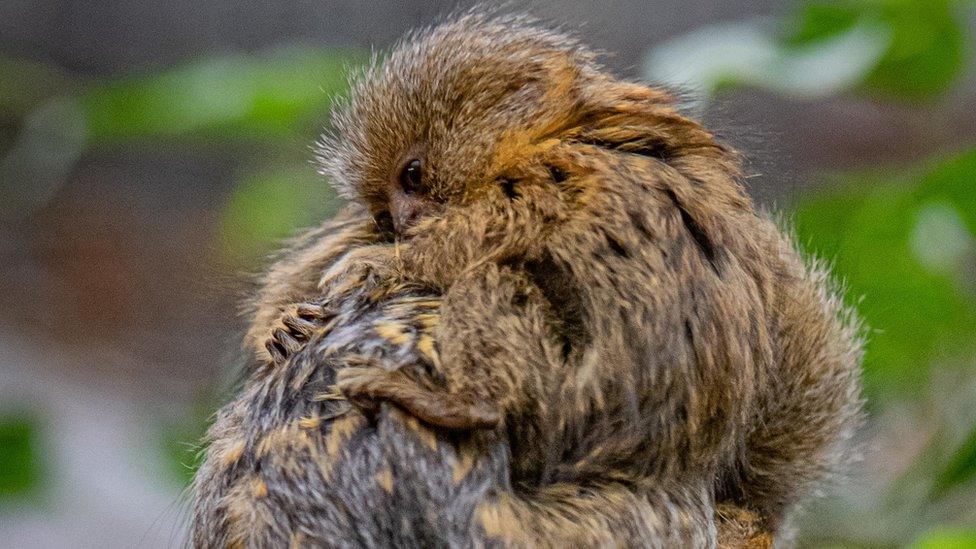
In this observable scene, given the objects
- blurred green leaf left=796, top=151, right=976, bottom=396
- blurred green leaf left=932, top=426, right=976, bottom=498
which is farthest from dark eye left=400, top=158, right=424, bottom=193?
blurred green leaf left=932, top=426, right=976, bottom=498

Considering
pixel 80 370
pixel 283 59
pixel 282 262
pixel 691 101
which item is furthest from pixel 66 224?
pixel 691 101

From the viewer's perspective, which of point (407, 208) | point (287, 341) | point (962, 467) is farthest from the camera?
point (962, 467)

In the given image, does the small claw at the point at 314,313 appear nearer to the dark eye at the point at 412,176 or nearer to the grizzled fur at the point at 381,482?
the grizzled fur at the point at 381,482

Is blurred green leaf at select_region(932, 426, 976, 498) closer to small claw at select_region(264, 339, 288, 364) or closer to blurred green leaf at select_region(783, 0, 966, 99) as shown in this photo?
blurred green leaf at select_region(783, 0, 966, 99)

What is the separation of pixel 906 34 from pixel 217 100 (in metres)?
1.39

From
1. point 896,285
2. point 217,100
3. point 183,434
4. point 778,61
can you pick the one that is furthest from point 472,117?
point 183,434

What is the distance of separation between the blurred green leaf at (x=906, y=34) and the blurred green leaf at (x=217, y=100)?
92 cm

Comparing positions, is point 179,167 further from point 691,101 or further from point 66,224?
point 691,101

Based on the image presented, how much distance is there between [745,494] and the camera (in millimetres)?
1577

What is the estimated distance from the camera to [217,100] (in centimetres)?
246

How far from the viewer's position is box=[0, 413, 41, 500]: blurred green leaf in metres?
2.38

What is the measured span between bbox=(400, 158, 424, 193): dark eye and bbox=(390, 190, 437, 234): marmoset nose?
0.03 feet

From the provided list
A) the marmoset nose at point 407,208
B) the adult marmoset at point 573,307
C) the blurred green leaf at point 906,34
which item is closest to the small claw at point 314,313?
the adult marmoset at point 573,307

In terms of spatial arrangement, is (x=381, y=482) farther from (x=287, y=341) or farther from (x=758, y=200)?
(x=758, y=200)
